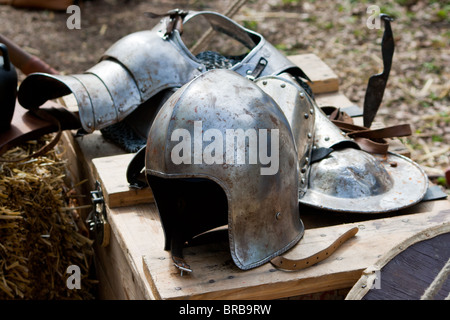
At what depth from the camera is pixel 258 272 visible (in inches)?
75.3

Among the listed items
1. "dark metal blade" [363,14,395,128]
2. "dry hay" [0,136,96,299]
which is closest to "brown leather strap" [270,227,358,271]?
"dark metal blade" [363,14,395,128]

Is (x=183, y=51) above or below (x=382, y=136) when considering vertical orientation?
above

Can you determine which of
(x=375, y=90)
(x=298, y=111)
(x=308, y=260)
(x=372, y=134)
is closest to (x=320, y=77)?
(x=375, y=90)

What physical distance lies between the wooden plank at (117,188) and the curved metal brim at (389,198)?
638 millimetres

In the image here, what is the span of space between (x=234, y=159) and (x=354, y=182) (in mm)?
689

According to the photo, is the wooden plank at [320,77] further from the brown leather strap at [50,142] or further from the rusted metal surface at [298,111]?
the brown leather strap at [50,142]

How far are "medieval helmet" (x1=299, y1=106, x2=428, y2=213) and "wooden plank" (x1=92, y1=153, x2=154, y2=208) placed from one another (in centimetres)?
64

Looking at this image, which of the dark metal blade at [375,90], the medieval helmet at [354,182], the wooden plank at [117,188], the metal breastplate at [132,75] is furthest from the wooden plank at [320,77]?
the wooden plank at [117,188]

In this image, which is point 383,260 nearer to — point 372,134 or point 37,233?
point 372,134

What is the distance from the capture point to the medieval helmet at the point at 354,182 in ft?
7.45

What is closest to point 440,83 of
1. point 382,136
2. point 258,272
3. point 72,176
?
point 382,136

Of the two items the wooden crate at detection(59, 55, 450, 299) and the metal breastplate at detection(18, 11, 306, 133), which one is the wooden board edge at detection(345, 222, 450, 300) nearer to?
the wooden crate at detection(59, 55, 450, 299)

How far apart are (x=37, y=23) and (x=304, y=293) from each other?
4.56m

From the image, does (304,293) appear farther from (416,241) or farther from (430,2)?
(430,2)
